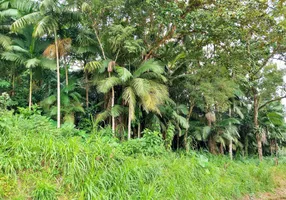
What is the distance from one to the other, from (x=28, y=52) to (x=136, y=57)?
3721 mm

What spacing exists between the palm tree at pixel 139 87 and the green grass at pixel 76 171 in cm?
247

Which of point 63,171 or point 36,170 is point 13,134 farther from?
point 63,171

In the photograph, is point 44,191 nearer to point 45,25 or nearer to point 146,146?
point 146,146

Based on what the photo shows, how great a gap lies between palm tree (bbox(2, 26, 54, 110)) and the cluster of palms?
3 cm

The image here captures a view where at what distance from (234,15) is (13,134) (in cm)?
656

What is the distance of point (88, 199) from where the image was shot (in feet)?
10.5

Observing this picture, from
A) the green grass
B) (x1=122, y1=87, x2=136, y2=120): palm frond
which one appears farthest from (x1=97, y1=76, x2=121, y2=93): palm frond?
the green grass

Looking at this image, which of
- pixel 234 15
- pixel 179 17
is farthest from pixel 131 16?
pixel 234 15

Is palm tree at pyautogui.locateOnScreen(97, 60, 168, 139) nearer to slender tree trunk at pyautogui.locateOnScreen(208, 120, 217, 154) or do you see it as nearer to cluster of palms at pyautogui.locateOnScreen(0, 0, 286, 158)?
cluster of palms at pyautogui.locateOnScreen(0, 0, 286, 158)

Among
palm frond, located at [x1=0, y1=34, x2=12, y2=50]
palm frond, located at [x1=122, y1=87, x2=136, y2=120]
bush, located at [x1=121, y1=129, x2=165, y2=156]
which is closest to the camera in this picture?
bush, located at [x1=121, y1=129, x2=165, y2=156]

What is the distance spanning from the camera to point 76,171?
350 cm

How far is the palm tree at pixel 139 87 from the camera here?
23.1ft

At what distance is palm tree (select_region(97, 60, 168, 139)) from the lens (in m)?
7.05

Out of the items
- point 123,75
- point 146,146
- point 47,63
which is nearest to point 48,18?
point 47,63
